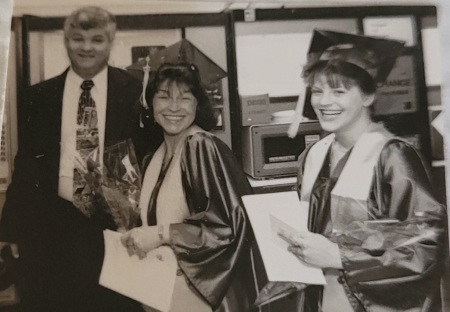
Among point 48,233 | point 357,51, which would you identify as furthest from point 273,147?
point 48,233

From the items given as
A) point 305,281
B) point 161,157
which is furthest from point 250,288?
point 161,157

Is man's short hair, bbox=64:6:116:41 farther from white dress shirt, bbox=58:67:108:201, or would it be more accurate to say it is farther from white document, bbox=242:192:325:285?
white document, bbox=242:192:325:285

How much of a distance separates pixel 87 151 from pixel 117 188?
0.16ft

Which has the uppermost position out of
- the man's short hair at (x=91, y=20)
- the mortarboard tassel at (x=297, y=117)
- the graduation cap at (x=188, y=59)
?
the man's short hair at (x=91, y=20)

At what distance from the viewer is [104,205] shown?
1.79ft

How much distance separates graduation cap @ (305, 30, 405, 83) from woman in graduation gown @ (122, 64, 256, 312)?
135mm

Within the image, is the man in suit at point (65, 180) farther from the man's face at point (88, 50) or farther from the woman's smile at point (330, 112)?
the woman's smile at point (330, 112)

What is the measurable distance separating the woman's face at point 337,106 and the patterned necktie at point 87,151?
23cm

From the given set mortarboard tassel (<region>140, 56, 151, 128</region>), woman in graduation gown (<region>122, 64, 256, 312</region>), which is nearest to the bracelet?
woman in graduation gown (<region>122, 64, 256, 312</region>)

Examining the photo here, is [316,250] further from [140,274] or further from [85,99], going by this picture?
[85,99]

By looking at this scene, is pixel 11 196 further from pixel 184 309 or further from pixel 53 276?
pixel 184 309

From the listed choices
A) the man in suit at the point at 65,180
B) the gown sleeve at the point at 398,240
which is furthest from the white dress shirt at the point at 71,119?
the gown sleeve at the point at 398,240

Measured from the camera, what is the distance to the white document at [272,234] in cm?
57

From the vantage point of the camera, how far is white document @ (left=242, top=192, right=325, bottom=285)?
1.87ft
